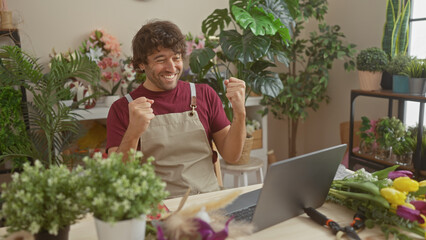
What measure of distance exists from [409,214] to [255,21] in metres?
1.67

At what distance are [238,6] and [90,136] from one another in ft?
5.16

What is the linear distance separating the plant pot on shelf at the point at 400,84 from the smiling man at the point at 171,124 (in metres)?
1.43

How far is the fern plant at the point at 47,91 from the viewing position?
2395 millimetres

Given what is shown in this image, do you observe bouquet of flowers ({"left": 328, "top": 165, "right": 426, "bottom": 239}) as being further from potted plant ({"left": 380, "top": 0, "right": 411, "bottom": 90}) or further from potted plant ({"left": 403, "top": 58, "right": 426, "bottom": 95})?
potted plant ({"left": 380, "top": 0, "right": 411, "bottom": 90})

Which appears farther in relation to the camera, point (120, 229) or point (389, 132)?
point (389, 132)

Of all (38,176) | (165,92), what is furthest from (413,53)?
(38,176)

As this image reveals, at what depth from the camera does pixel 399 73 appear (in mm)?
2523

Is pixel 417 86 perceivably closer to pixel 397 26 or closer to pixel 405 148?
pixel 405 148

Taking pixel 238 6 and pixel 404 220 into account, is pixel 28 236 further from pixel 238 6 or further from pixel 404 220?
pixel 238 6

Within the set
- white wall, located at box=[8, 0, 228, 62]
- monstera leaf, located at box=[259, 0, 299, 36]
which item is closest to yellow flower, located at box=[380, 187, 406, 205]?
monstera leaf, located at box=[259, 0, 299, 36]

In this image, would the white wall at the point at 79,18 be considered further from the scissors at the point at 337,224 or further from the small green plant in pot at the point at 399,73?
the scissors at the point at 337,224

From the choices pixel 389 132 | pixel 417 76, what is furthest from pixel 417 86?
pixel 389 132

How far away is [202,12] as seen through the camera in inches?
137

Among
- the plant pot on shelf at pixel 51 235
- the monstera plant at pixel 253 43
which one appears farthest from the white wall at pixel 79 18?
the plant pot on shelf at pixel 51 235
